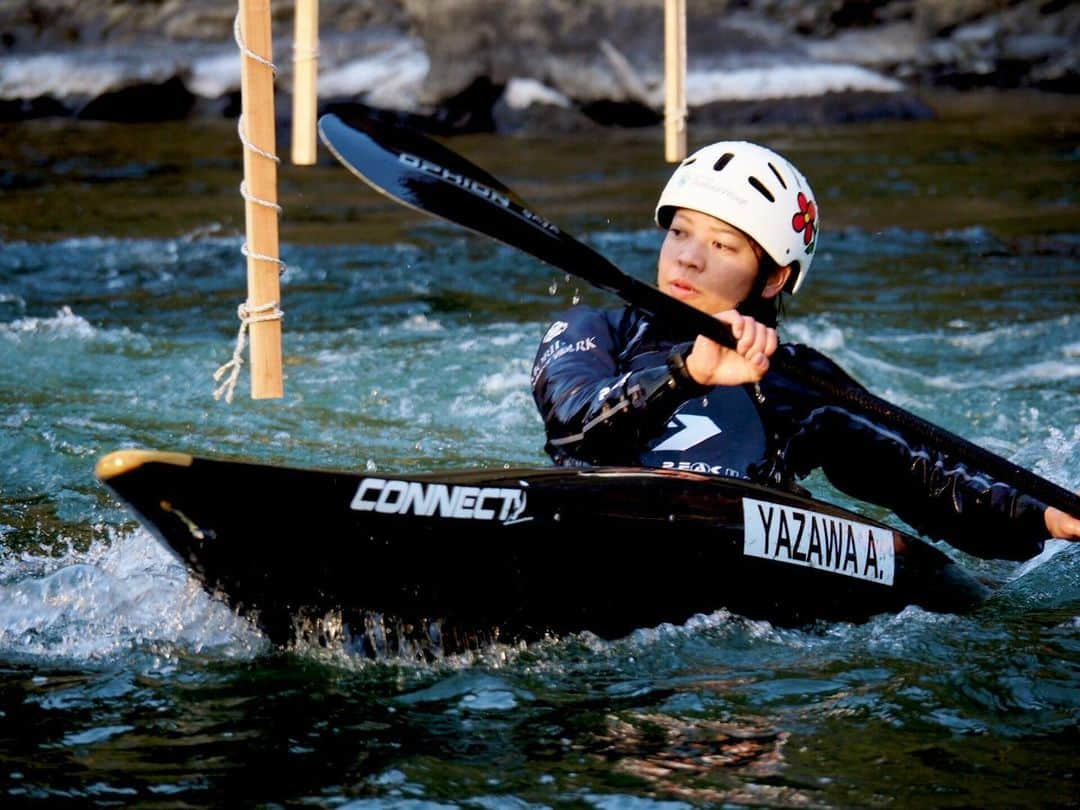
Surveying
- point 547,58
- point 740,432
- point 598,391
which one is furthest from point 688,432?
point 547,58

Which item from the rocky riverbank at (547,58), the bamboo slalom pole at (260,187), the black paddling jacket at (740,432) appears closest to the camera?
the black paddling jacket at (740,432)

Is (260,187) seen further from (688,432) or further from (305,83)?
(305,83)

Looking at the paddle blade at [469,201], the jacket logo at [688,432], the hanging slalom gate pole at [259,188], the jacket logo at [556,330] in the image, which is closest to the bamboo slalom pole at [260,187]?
the hanging slalom gate pole at [259,188]

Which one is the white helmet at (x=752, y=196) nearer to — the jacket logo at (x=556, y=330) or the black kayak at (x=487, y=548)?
the jacket logo at (x=556, y=330)

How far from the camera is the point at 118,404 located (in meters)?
7.09

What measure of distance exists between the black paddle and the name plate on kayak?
0.32 metres

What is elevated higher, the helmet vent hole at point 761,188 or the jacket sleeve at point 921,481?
the helmet vent hole at point 761,188

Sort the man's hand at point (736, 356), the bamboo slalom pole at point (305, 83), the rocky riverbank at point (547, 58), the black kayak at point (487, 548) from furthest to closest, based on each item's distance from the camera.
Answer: the rocky riverbank at point (547, 58), the bamboo slalom pole at point (305, 83), the man's hand at point (736, 356), the black kayak at point (487, 548)

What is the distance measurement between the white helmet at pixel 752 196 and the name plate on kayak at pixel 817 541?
2.47 ft

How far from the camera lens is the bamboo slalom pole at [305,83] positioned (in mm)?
6453

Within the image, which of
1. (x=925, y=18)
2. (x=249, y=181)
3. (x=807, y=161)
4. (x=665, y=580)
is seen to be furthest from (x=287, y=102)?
(x=665, y=580)

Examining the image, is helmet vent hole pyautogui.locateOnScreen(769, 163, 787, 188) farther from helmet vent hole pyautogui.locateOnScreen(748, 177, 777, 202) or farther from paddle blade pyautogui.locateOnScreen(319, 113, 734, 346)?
paddle blade pyautogui.locateOnScreen(319, 113, 734, 346)

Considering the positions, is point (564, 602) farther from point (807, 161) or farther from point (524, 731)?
point (807, 161)

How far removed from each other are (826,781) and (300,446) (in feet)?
11.4
